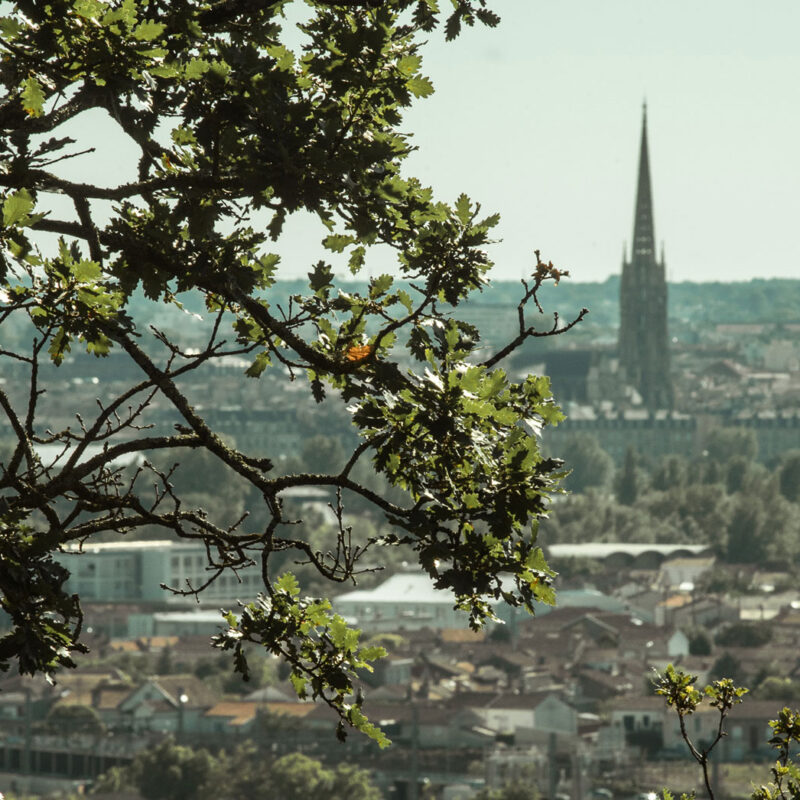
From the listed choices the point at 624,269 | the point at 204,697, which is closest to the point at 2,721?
the point at 204,697

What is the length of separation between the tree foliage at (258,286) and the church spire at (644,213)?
132 m

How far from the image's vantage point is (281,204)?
14.3 ft

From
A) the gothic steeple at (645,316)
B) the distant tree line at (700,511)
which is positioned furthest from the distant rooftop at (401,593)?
the gothic steeple at (645,316)

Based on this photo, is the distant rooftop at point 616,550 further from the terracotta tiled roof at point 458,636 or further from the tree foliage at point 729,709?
the tree foliage at point 729,709

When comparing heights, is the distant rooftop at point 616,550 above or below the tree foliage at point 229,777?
above

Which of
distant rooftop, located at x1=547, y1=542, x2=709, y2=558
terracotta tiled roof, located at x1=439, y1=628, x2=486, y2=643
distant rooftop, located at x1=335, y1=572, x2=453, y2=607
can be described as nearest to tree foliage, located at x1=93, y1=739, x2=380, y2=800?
terracotta tiled roof, located at x1=439, y1=628, x2=486, y2=643

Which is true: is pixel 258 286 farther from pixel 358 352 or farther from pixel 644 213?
pixel 644 213

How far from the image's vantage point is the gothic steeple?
445 ft

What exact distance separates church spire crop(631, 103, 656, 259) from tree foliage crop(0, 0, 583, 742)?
432 ft

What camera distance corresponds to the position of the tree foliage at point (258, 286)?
161 inches

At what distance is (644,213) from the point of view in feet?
455

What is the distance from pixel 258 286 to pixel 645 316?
131 m

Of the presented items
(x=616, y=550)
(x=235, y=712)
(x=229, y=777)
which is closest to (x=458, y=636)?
(x=235, y=712)

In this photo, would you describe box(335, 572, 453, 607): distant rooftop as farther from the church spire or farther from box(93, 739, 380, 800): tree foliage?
the church spire
